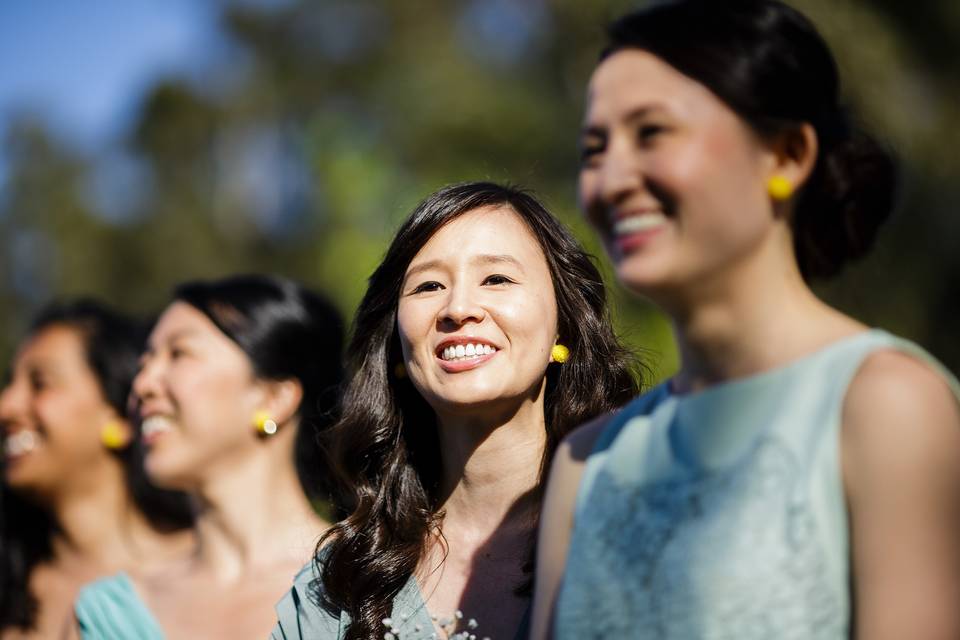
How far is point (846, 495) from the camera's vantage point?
6.13ft

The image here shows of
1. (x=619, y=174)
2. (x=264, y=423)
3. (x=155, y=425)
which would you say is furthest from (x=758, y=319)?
(x=155, y=425)

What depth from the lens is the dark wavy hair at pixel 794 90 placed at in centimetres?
196

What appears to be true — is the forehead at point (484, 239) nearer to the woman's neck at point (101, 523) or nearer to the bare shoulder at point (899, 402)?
the bare shoulder at point (899, 402)

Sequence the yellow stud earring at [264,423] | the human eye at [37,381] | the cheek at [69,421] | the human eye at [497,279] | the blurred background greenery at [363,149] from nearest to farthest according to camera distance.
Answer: the human eye at [497,279] < the yellow stud earring at [264,423] < the cheek at [69,421] < the human eye at [37,381] < the blurred background greenery at [363,149]

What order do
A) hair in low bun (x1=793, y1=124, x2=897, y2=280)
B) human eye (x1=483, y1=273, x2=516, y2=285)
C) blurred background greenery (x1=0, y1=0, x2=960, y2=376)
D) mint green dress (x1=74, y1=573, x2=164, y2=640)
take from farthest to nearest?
blurred background greenery (x1=0, y1=0, x2=960, y2=376)
mint green dress (x1=74, y1=573, x2=164, y2=640)
human eye (x1=483, y1=273, x2=516, y2=285)
hair in low bun (x1=793, y1=124, x2=897, y2=280)

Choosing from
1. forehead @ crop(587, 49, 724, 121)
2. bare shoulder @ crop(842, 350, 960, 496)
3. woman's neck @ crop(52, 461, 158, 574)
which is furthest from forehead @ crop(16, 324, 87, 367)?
bare shoulder @ crop(842, 350, 960, 496)

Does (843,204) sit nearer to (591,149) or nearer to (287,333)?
(591,149)

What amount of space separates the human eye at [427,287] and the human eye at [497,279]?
0.14 metres

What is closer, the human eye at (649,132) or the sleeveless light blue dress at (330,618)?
the human eye at (649,132)

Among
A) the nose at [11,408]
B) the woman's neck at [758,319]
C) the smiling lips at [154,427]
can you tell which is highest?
the nose at [11,408]

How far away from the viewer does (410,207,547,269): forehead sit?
342 centimetres

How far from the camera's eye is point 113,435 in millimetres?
5793

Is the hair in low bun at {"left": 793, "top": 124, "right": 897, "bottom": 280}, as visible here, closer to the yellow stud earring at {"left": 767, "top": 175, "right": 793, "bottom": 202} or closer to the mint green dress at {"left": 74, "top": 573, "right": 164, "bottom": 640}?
the yellow stud earring at {"left": 767, "top": 175, "right": 793, "bottom": 202}

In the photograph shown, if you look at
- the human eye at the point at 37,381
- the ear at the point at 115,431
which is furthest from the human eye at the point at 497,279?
the human eye at the point at 37,381
